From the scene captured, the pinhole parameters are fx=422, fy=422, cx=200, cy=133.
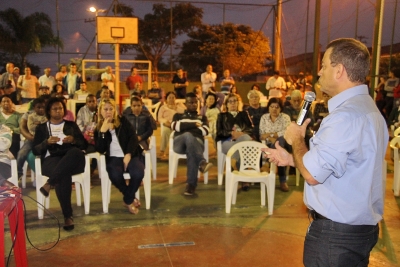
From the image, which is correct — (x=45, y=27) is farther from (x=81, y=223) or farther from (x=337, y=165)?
(x=337, y=165)

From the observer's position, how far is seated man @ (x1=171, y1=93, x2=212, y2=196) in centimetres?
533

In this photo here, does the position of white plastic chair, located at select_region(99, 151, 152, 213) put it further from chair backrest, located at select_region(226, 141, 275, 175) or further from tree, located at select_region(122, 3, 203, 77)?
tree, located at select_region(122, 3, 203, 77)

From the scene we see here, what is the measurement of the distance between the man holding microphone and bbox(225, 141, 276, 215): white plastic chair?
2.77 m

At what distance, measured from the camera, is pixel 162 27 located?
52.4ft

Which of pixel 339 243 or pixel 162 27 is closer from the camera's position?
pixel 339 243

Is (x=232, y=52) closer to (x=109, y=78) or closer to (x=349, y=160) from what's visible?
(x=109, y=78)

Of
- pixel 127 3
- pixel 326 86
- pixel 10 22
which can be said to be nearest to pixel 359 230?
pixel 326 86

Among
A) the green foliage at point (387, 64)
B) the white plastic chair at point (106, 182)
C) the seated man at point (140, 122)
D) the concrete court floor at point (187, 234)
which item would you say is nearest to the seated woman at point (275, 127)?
the concrete court floor at point (187, 234)

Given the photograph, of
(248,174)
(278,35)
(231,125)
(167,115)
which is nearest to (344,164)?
(248,174)

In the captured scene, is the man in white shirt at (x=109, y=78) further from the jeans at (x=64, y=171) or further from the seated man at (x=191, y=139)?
the jeans at (x=64, y=171)

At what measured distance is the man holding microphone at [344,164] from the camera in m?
1.69

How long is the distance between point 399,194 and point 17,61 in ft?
38.6

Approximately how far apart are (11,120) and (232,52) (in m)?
11.3

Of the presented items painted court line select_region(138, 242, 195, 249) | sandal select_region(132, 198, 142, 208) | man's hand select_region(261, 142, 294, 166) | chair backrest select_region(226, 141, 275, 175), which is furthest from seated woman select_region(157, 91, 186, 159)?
man's hand select_region(261, 142, 294, 166)
